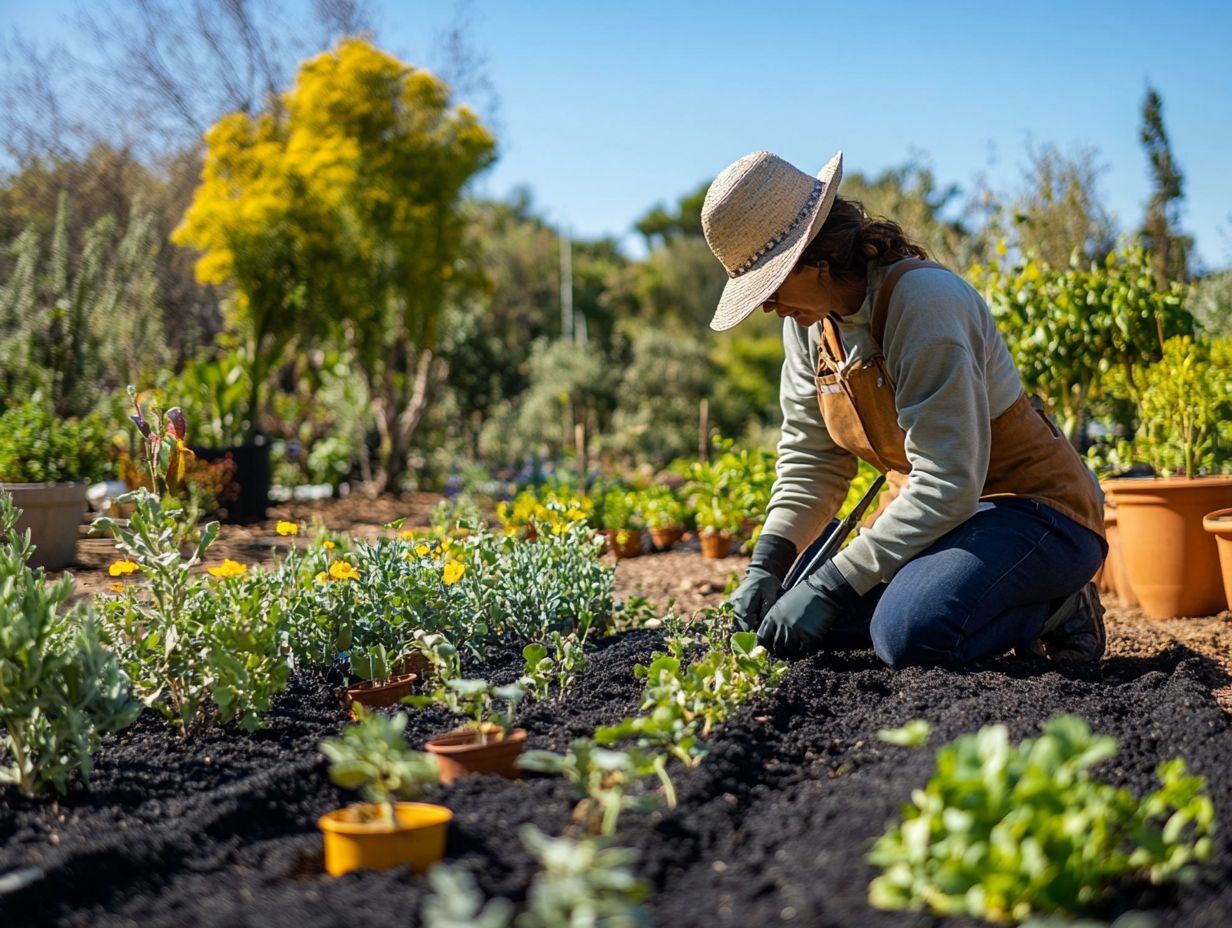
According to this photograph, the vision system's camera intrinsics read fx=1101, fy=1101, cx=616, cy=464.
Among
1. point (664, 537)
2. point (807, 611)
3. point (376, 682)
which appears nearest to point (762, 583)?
point (807, 611)

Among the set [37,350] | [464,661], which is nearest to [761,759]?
[464,661]

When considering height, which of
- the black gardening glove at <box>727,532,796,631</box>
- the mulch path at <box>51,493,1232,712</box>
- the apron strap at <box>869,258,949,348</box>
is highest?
the apron strap at <box>869,258,949,348</box>

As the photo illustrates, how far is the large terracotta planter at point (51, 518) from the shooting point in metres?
5.32

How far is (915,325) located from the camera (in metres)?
2.60

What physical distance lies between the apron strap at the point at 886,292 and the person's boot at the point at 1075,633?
891 millimetres

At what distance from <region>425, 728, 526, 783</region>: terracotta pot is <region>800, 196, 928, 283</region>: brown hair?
142 cm

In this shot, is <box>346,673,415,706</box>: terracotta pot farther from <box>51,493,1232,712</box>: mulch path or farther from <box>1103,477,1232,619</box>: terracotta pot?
<box>1103,477,1232,619</box>: terracotta pot

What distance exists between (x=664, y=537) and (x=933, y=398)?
402cm

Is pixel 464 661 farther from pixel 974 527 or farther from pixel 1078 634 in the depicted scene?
pixel 1078 634

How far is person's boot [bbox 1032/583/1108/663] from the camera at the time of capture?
2.93m

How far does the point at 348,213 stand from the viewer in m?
9.67

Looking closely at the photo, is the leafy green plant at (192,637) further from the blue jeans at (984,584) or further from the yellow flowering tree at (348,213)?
the yellow flowering tree at (348,213)

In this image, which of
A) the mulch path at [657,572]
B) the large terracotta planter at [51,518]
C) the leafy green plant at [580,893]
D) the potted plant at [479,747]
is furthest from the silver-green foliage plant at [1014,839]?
the large terracotta planter at [51,518]

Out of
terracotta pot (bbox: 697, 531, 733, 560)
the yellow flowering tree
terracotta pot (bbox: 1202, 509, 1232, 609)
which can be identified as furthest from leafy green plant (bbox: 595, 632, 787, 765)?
the yellow flowering tree
